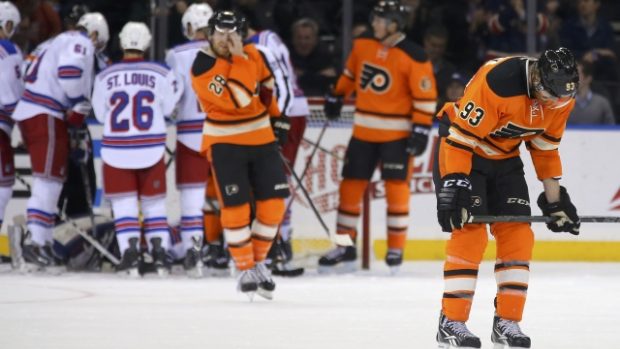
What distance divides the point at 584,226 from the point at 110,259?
3.03 meters

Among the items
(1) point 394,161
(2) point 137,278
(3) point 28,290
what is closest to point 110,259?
(2) point 137,278

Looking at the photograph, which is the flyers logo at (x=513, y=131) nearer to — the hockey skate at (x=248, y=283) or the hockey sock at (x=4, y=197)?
the hockey skate at (x=248, y=283)

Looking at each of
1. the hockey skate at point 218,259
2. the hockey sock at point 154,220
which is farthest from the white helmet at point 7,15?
the hockey skate at point 218,259

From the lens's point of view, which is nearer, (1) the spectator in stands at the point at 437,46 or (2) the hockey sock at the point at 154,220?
(2) the hockey sock at the point at 154,220

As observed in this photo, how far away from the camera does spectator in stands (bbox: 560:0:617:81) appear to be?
10.2 m

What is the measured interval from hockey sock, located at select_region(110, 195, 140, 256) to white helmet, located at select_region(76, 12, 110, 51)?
1.07 metres

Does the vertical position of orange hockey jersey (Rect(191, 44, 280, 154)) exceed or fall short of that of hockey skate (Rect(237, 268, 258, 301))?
it exceeds it

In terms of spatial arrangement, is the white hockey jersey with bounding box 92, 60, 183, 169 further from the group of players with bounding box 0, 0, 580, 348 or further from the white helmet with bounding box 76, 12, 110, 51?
the white helmet with bounding box 76, 12, 110, 51

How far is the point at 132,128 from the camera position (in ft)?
27.5

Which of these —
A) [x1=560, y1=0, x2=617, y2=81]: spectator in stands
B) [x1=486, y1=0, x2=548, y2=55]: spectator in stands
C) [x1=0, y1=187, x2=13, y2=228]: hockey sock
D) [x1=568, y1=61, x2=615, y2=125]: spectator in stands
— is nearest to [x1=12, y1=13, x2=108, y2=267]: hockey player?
[x1=0, y1=187, x2=13, y2=228]: hockey sock

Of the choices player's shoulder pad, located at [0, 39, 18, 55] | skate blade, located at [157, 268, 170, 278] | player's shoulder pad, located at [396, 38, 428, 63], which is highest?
player's shoulder pad, located at [396, 38, 428, 63]

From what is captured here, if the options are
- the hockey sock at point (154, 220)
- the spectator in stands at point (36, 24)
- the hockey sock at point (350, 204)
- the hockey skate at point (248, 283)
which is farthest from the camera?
the spectator in stands at point (36, 24)

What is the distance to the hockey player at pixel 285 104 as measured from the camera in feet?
25.5

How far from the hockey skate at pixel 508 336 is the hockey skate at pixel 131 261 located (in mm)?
3467
